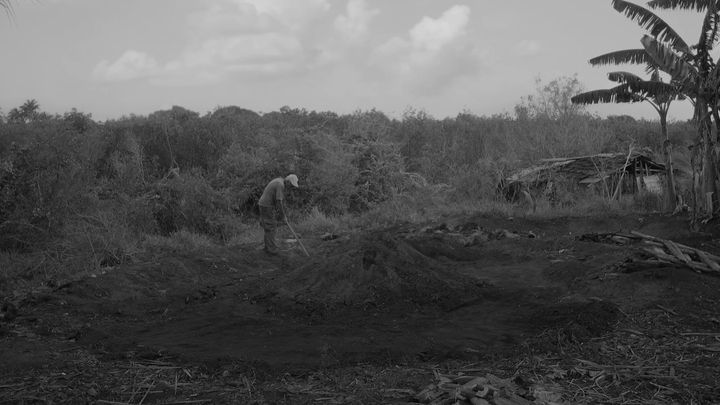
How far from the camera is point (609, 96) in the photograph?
1429 cm

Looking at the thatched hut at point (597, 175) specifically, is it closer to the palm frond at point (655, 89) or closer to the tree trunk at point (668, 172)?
the tree trunk at point (668, 172)

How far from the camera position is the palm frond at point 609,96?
46.2 feet

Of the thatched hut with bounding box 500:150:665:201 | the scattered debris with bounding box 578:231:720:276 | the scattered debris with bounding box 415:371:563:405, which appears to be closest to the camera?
the scattered debris with bounding box 415:371:563:405

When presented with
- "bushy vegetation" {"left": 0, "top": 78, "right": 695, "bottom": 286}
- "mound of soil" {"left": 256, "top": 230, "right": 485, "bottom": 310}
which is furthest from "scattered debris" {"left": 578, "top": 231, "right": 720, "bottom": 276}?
"bushy vegetation" {"left": 0, "top": 78, "right": 695, "bottom": 286}

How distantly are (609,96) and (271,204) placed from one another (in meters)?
7.67

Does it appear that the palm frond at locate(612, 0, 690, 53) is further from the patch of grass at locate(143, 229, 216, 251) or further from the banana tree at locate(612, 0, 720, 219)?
the patch of grass at locate(143, 229, 216, 251)

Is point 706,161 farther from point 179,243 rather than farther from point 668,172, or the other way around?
point 179,243

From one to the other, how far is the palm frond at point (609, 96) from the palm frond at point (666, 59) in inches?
90.6

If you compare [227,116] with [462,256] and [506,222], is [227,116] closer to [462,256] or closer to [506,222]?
[506,222]

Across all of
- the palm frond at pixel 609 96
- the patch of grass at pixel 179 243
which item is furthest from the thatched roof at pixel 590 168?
the patch of grass at pixel 179 243

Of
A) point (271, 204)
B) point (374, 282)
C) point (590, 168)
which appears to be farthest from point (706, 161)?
point (271, 204)

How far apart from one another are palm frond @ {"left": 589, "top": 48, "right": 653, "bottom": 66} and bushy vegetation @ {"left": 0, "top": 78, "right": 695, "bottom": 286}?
184 inches

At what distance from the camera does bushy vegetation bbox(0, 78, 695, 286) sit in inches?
494

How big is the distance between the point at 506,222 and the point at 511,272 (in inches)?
225
